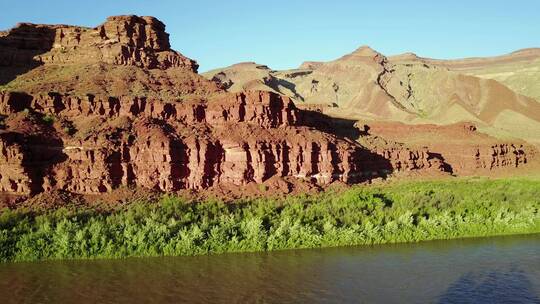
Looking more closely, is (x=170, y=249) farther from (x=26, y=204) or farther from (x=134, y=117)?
(x=134, y=117)

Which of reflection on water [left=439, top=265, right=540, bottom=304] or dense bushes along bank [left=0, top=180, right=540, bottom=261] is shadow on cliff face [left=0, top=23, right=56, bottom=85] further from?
reflection on water [left=439, top=265, right=540, bottom=304]

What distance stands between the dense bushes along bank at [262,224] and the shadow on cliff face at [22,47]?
21950mm

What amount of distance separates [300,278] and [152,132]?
18353mm

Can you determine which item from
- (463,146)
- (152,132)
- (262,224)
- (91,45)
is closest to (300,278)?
(262,224)

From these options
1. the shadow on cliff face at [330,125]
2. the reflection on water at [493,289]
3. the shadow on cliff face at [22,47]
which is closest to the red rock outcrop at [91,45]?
the shadow on cliff face at [22,47]

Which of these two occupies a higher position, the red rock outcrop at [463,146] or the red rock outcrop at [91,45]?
the red rock outcrop at [91,45]

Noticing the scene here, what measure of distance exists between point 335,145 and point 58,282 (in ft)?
85.3

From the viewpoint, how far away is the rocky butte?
37.4 m

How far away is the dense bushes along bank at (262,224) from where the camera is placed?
30391 mm

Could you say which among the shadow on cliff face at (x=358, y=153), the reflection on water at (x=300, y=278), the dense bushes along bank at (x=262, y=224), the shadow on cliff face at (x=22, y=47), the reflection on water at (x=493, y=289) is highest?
the shadow on cliff face at (x=22, y=47)

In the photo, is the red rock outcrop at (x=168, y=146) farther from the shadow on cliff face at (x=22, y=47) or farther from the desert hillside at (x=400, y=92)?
the desert hillside at (x=400, y=92)

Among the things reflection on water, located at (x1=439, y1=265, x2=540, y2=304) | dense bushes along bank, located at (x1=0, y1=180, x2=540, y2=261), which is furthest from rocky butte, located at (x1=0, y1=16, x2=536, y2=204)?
reflection on water, located at (x1=439, y1=265, x2=540, y2=304)

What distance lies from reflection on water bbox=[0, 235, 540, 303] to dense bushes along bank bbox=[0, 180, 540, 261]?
102 cm

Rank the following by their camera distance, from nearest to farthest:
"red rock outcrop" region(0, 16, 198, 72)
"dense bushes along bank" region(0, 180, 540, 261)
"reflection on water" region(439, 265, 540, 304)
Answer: "reflection on water" region(439, 265, 540, 304)
"dense bushes along bank" region(0, 180, 540, 261)
"red rock outcrop" region(0, 16, 198, 72)
